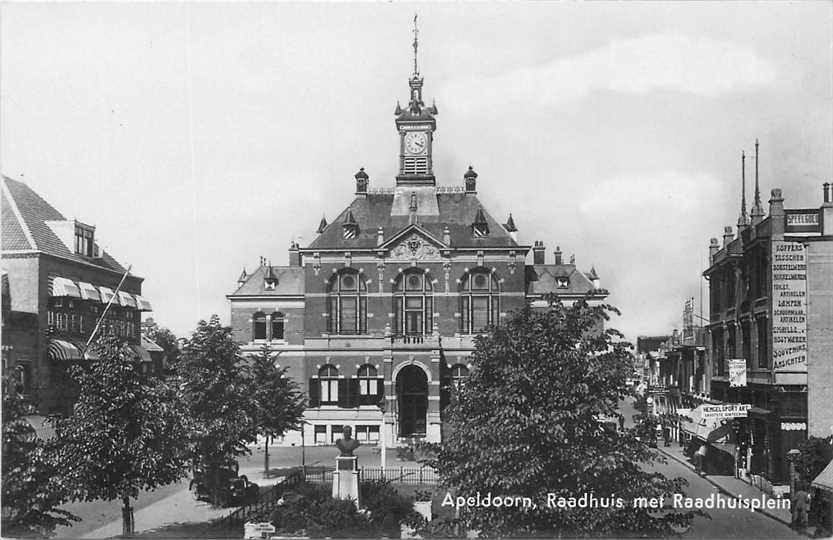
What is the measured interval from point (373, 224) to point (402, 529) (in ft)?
82.0

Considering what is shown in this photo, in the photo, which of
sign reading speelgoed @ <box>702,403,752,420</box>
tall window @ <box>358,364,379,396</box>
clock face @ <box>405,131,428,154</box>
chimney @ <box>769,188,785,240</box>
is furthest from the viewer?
clock face @ <box>405,131,428,154</box>

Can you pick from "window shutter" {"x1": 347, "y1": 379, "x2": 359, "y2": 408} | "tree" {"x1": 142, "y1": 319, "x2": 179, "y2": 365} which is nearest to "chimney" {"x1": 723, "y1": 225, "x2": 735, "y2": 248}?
"window shutter" {"x1": 347, "y1": 379, "x2": 359, "y2": 408}

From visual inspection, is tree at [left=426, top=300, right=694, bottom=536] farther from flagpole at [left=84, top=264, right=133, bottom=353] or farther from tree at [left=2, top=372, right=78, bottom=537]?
flagpole at [left=84, top=264, right=133, bottom=353]

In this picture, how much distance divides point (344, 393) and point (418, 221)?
34.6ft

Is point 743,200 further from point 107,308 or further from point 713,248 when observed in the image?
point 107,308

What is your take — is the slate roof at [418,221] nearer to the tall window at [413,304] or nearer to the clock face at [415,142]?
the clock face at [415,142]

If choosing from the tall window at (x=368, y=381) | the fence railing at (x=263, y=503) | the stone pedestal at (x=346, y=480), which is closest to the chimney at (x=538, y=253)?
the tall window at (x=368, y=381)

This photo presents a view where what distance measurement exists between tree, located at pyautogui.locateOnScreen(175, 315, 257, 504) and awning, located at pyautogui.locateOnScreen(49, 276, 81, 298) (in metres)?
3.70

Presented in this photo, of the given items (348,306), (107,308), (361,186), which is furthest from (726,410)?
(361,186)

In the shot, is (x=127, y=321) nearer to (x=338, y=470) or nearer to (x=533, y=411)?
(x=338, y=470)

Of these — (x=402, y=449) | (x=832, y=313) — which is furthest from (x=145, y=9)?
(x=402, y=449)

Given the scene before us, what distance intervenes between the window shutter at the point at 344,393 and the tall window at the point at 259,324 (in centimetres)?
510

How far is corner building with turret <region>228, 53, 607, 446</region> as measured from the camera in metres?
42.7

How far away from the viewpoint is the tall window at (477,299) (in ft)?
141
